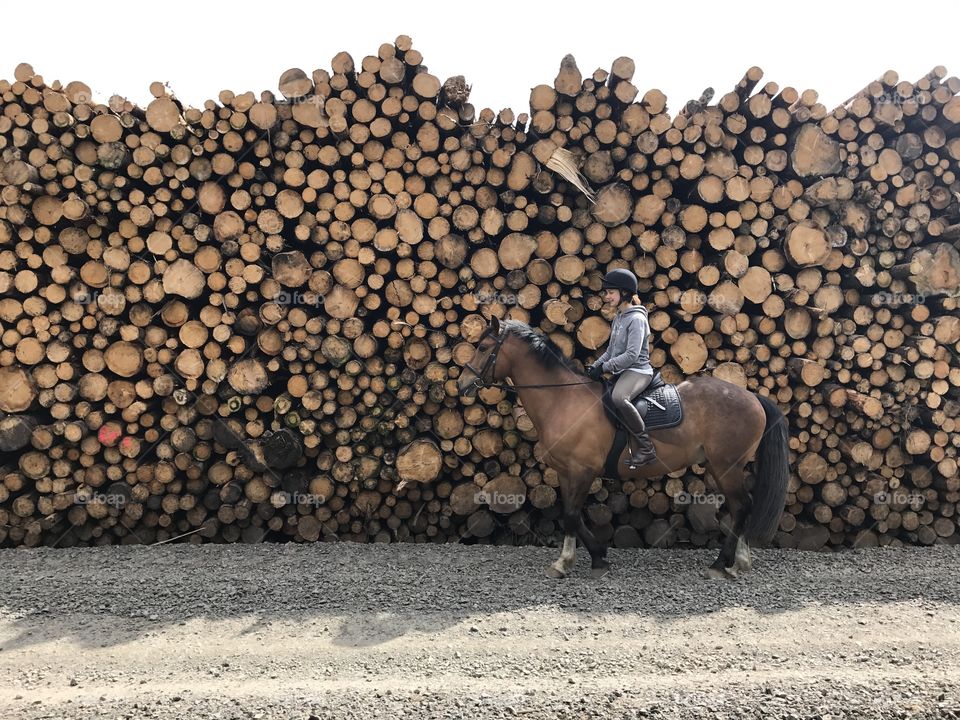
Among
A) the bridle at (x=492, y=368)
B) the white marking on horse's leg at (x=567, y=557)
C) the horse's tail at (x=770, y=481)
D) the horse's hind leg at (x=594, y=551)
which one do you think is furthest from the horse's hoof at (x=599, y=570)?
the bridle at (x=492, y=368)

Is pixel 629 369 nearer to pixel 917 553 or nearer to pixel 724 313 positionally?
pixel 724 313

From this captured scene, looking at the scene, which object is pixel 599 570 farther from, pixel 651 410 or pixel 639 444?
pixel 651 410

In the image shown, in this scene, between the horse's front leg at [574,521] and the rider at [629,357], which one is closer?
the rider at [629,357]

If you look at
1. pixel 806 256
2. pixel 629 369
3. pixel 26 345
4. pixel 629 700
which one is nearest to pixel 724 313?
pixel 806 256

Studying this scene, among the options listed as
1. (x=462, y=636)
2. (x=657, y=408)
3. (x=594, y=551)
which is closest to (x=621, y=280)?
(x=657, y=408)

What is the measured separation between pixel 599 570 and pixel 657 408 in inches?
47.1

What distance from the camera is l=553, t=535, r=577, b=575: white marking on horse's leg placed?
4.35 metres

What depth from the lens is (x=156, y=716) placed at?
2617mm

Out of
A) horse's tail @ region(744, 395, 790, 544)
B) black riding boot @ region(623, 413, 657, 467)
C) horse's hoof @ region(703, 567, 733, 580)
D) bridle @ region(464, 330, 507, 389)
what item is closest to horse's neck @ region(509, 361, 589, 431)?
bridle @ region(464, 330, 507, 389)

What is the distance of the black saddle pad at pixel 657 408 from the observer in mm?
4336

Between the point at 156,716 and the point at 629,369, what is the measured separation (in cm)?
326

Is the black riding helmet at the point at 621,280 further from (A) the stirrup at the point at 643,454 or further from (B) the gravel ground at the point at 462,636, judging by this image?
(B) the gravel ground at the point at 462,636

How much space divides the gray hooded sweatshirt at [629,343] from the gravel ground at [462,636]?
145 cm

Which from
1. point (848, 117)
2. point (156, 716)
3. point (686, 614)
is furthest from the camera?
point (848, 117)
